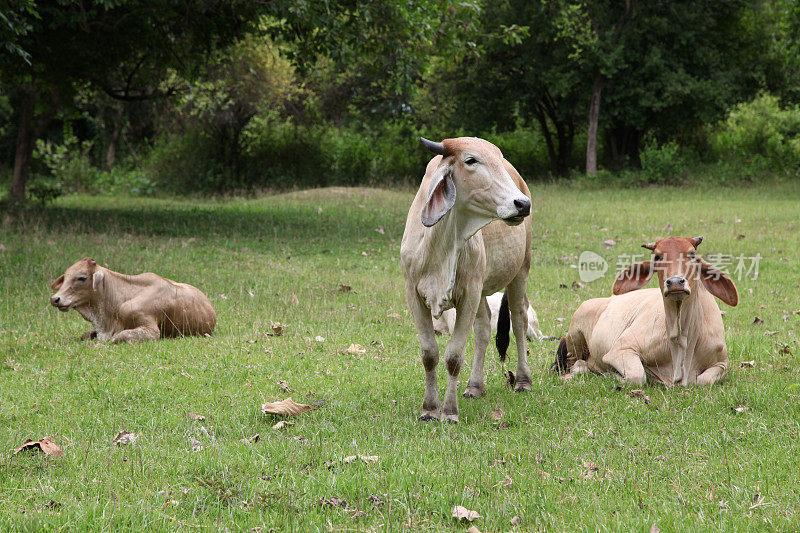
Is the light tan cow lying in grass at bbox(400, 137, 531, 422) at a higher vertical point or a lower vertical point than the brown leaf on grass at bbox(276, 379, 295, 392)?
higher

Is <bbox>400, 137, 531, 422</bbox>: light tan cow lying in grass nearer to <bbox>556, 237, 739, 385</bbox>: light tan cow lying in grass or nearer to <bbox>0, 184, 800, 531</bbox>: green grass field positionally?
<bbox>0, 184, 800, 531</bbox>: green grass field

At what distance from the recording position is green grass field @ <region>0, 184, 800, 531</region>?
3.85 meters

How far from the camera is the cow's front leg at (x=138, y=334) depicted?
7969mm

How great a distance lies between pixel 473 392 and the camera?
616 centimetres

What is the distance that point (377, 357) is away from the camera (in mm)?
7301

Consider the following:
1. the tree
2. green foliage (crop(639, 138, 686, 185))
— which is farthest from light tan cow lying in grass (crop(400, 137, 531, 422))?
green foliage (crop(639, 138, 686, 185))

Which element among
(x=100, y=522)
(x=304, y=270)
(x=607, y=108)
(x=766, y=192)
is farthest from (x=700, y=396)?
(x=607, y=108)

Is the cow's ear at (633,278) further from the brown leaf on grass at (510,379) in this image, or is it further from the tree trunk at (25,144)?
the tree trunk at (25,144)

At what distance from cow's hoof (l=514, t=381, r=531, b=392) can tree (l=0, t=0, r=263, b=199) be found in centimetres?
1100

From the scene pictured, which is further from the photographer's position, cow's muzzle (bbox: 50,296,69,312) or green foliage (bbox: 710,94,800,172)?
green foliage (bbox: 710,94,800,172)

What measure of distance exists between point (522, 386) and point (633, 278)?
1.41m

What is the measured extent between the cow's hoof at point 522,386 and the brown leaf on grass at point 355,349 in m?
1.76

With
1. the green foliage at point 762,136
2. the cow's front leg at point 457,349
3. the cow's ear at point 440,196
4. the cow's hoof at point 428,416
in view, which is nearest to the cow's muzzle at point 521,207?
the cow's ear at point 440,196

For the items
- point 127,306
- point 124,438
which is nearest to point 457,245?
point 124,438
